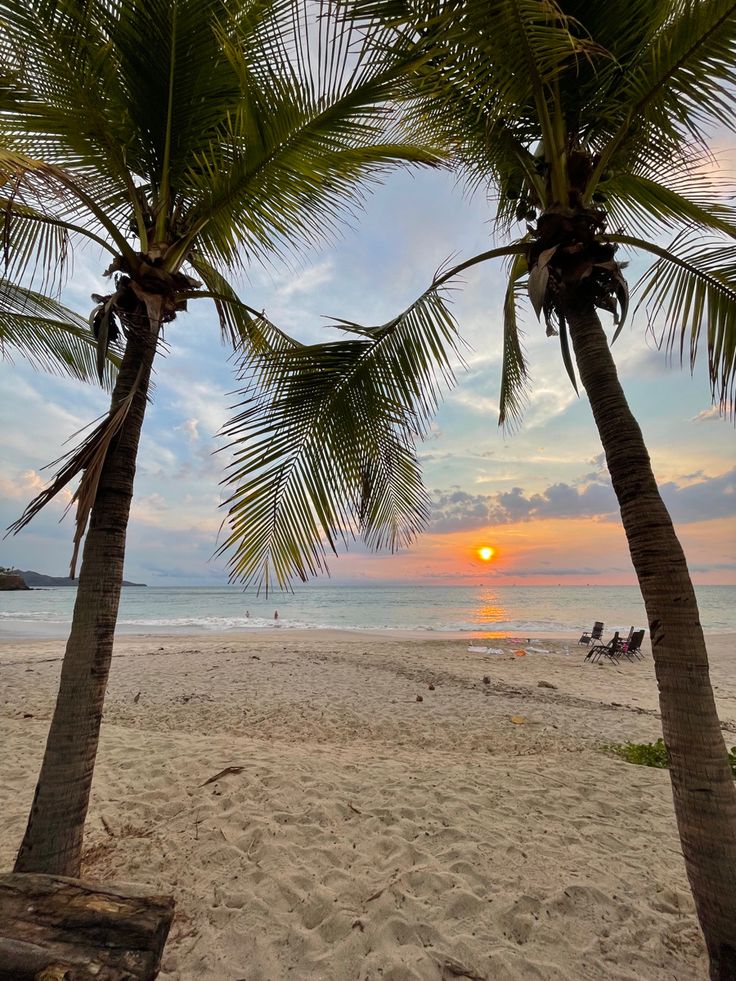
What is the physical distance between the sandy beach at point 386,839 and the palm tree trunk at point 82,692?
643mm

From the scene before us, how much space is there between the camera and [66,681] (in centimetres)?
253

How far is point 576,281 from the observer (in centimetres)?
267

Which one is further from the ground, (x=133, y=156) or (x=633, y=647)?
(x=133, y=156)

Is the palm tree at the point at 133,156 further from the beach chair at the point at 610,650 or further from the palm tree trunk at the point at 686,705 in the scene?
the beach chair at the point at 610,650

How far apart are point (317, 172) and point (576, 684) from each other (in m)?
10.8

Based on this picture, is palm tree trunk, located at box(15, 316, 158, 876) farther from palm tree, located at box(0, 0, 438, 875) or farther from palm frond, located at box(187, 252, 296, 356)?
palm frond, located at box(187, 252, 296, 356)

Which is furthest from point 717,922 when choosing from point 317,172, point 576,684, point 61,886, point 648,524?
point 576,684

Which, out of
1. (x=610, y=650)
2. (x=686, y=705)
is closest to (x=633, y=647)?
(x=610, y=650)

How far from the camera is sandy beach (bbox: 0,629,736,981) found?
2.40 meters

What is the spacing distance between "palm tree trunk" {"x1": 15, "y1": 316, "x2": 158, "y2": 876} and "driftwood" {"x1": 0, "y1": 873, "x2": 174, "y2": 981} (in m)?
0.30

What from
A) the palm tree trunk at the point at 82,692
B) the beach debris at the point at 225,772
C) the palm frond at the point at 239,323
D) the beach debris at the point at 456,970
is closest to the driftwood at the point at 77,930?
the palm tree trunk at the point at 82,692

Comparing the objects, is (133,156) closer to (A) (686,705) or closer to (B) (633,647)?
(A) (686,705)

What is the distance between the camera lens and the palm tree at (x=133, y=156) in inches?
99.4

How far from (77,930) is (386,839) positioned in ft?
6.64
